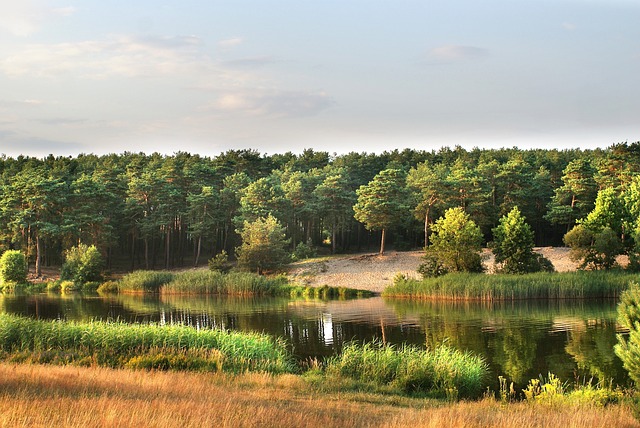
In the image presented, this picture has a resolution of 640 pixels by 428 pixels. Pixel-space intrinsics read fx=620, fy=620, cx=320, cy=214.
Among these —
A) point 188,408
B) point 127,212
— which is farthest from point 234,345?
point 127,212

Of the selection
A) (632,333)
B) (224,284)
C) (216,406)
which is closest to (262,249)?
(224,284)

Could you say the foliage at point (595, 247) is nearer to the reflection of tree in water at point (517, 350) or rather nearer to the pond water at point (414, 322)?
the pond water at point (414, 322)

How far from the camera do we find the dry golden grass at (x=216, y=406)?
10.2m

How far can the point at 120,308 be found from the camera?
47.1 metres

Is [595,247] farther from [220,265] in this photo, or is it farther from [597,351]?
[220,265]

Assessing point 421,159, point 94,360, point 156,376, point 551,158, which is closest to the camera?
point 156,376

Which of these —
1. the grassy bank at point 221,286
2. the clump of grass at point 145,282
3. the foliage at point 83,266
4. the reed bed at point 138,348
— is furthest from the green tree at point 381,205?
the reed bed at point 138,348

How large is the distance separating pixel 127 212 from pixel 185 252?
47.2ft

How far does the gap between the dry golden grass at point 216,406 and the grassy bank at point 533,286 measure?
34.5 m

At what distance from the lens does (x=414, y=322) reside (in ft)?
124

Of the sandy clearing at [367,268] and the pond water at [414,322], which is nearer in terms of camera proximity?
the pond water at [414,322]

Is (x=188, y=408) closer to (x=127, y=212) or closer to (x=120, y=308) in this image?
(x=120, y=308)

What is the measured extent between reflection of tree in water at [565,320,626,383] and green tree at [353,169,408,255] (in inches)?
1529

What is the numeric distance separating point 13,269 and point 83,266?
7.34 m
